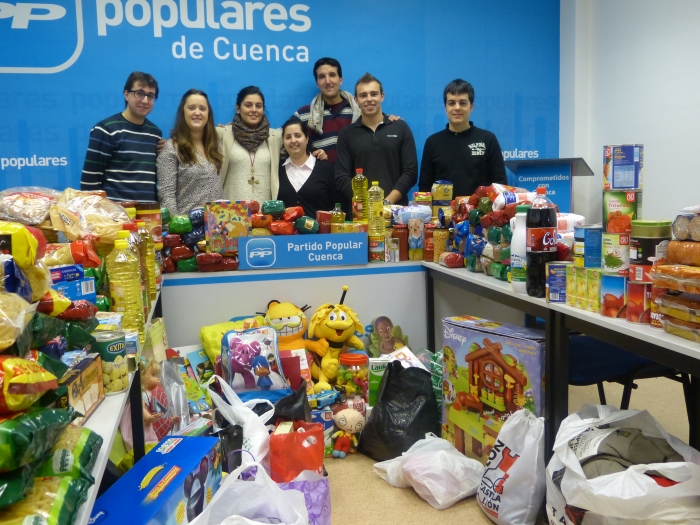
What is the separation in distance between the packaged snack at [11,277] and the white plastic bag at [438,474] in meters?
1.74

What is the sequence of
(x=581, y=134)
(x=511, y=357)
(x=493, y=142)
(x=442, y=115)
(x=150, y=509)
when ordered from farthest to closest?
1. (x=581, y=134)
2. (x=442, y=115)
3. (x=493, y=142)
4. (x=511, y=357)
5. (x=150, y=509)

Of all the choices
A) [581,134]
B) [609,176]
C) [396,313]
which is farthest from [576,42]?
[609,176]

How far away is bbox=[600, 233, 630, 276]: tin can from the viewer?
184 centimetres

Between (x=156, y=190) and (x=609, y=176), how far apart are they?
291 cm

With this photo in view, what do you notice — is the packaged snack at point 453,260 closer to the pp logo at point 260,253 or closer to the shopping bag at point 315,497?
the pp logo at point 260,253

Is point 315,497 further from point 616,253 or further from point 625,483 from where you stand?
point 616,253

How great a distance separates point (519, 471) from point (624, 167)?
105 cm

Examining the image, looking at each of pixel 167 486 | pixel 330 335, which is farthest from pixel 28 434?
pixel 330 335

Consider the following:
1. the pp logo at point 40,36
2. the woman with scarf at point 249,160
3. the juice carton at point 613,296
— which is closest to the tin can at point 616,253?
the juice carton at point 613,296

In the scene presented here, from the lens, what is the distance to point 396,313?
3361 millimetres

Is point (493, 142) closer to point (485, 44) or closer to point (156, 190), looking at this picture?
point (485, 44)

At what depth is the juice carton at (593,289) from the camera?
1.93m

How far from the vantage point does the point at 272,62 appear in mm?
5137

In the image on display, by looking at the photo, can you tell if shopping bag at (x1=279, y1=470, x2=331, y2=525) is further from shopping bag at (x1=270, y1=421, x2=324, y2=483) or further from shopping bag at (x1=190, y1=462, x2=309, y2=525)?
shopping bag at (x1=190, y1=462, x2=309, y2=525)
